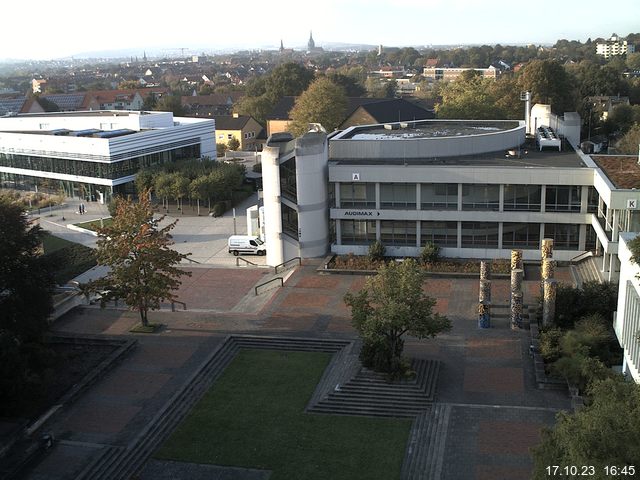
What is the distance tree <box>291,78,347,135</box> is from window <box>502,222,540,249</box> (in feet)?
123

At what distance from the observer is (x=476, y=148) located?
4628cm

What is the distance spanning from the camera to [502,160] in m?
44.6

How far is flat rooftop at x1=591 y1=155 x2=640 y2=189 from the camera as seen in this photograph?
116ft

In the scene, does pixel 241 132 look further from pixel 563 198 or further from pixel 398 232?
pixel 563 198

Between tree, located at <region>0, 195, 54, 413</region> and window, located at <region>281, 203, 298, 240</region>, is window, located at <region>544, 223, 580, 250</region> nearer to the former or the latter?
window, located at <region>281, 203, 298, 240</region>

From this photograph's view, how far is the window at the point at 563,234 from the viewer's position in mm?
40656

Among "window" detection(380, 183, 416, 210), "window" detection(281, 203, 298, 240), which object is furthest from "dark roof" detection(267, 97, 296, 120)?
"window" detection(380, 183, 416, 210)

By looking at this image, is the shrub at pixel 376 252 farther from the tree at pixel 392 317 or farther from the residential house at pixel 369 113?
the residential house at pixel 369 113

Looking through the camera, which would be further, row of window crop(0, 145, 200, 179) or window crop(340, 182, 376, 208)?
row of window crop(0, 145, 200, 179)

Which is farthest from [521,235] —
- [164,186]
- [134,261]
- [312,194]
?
[164,186]

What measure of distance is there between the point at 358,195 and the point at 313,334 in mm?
13399

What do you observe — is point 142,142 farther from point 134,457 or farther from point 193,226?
point 134,457

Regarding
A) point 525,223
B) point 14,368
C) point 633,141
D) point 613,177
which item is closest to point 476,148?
point 525,223

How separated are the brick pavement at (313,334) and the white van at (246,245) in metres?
3.57
